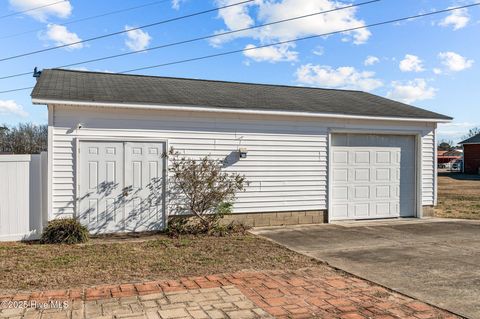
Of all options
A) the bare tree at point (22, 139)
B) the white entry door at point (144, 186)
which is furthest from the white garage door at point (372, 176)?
the bare tree at point (22, 139)

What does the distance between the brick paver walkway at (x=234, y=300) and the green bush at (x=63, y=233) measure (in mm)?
3143

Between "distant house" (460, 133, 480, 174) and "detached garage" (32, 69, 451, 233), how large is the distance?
88.8 ft

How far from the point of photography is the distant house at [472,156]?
3572 centimetres

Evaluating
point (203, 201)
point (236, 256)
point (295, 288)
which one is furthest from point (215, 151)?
point (295, 288)

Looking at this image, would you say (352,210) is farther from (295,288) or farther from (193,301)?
(193,301)

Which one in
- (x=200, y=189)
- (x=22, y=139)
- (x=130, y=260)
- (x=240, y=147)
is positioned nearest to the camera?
(x=130, y=260)

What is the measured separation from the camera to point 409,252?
7277 millimetres

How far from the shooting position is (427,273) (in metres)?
5.89

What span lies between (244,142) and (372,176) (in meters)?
3.79

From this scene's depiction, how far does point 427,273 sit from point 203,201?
4.72 metres

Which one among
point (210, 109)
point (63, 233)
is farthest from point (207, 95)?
point (63, 233)

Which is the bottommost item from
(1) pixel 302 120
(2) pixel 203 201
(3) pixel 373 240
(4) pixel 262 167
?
(3) pixel 373 240

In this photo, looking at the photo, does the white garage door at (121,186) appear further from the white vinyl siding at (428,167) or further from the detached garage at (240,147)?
the white vinyl siding at (428,167)

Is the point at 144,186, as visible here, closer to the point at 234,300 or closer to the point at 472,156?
the point at 234,300
